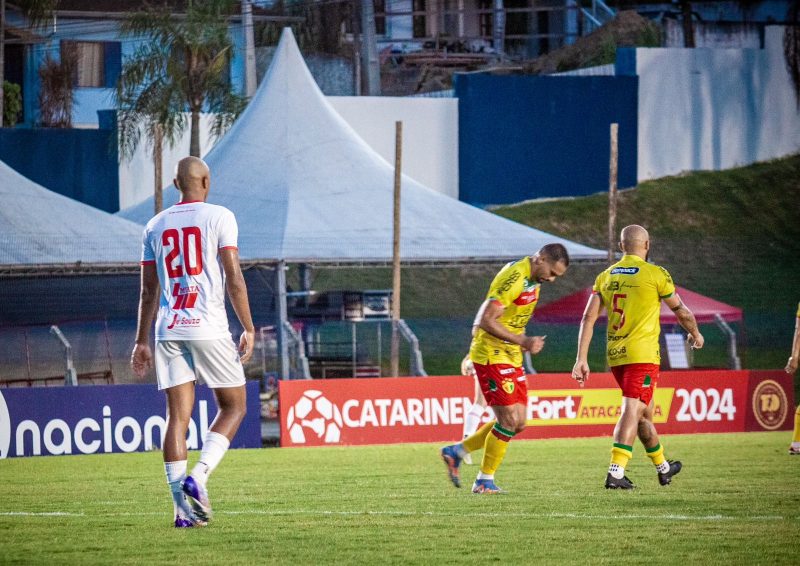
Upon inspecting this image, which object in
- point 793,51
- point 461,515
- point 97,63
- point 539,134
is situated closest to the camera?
point 461,515

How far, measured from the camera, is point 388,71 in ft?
135

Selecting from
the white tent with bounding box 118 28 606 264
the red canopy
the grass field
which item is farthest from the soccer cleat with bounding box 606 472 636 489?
the red canopy

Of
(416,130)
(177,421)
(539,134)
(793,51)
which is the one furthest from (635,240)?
(793,51)

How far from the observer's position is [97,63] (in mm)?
38906

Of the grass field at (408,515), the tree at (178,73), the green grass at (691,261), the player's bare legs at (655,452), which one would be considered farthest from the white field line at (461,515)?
the tree at (178,73)

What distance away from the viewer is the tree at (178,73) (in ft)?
93.5

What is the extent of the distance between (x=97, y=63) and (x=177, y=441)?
32.5 m

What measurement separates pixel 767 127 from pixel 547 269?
2958 centimetres

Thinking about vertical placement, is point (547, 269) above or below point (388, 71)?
below

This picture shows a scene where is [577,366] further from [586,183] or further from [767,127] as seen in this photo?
[767,127]

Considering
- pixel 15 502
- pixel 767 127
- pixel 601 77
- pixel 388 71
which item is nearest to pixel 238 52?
pixel 388 71

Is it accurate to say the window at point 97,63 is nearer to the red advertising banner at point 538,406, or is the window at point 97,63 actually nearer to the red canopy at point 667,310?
the red canopy at point 667,310

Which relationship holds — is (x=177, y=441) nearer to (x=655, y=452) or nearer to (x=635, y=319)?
(x=635, y=319)

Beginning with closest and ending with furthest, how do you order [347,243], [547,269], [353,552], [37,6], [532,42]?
[353,552] → [547,269] → [347,243] → [37,6] → [532,42]
